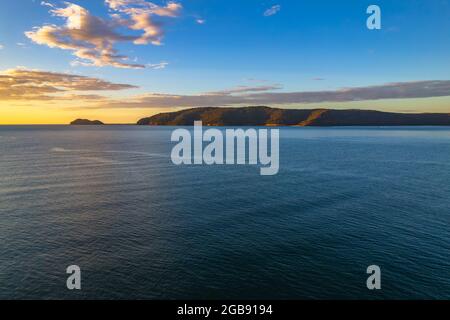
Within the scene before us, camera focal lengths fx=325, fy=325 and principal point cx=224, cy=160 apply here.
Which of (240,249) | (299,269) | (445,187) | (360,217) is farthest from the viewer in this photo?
(445,187)

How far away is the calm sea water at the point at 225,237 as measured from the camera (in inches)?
1617

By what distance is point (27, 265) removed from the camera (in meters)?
45.6

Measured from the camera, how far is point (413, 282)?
4144 centimetres

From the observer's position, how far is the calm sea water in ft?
135

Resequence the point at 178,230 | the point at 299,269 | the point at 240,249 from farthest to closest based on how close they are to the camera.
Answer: the point at 178,230 < the point at 240,249 < the point at 299,269

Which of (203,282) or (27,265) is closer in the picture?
(203,282)

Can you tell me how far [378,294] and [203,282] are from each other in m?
21.5

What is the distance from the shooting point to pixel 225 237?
5522 centimetres

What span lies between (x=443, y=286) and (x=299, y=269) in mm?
17585

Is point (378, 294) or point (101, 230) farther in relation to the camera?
point (101, 230)

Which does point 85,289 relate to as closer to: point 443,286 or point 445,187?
point 443,286
